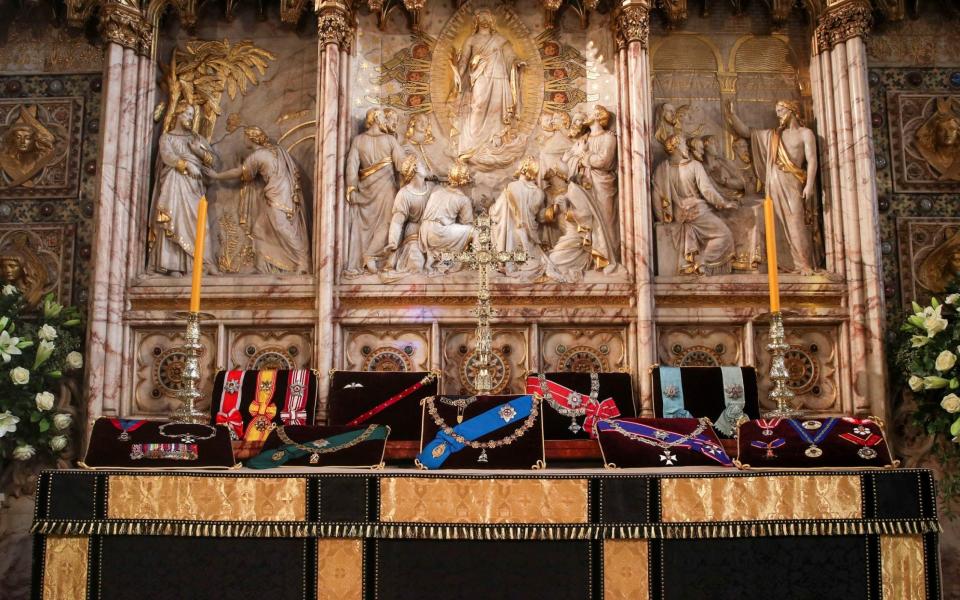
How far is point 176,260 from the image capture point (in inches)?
329

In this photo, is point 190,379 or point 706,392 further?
point 706,392

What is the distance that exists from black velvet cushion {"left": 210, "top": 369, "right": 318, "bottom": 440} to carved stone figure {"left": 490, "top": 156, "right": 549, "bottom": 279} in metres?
2.16

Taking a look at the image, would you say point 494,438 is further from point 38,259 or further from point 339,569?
point 38,259

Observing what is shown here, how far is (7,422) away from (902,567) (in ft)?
21.1

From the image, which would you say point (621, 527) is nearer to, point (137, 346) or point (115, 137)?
point (137, 346)

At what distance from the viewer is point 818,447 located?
4730 mm

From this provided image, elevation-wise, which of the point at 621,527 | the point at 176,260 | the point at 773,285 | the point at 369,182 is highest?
the point at 369,182

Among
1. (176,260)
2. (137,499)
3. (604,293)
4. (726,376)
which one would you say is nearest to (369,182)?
(176,260)

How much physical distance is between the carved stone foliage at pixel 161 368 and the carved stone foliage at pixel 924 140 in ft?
22.5

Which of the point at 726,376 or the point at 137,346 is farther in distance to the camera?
the point at 137,346

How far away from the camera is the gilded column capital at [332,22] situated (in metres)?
8.35

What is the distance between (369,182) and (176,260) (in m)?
2.02

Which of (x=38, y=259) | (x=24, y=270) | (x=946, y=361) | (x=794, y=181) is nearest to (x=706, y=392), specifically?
(x=946, y=361)

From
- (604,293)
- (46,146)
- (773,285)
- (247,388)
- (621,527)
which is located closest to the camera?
(621,527)
